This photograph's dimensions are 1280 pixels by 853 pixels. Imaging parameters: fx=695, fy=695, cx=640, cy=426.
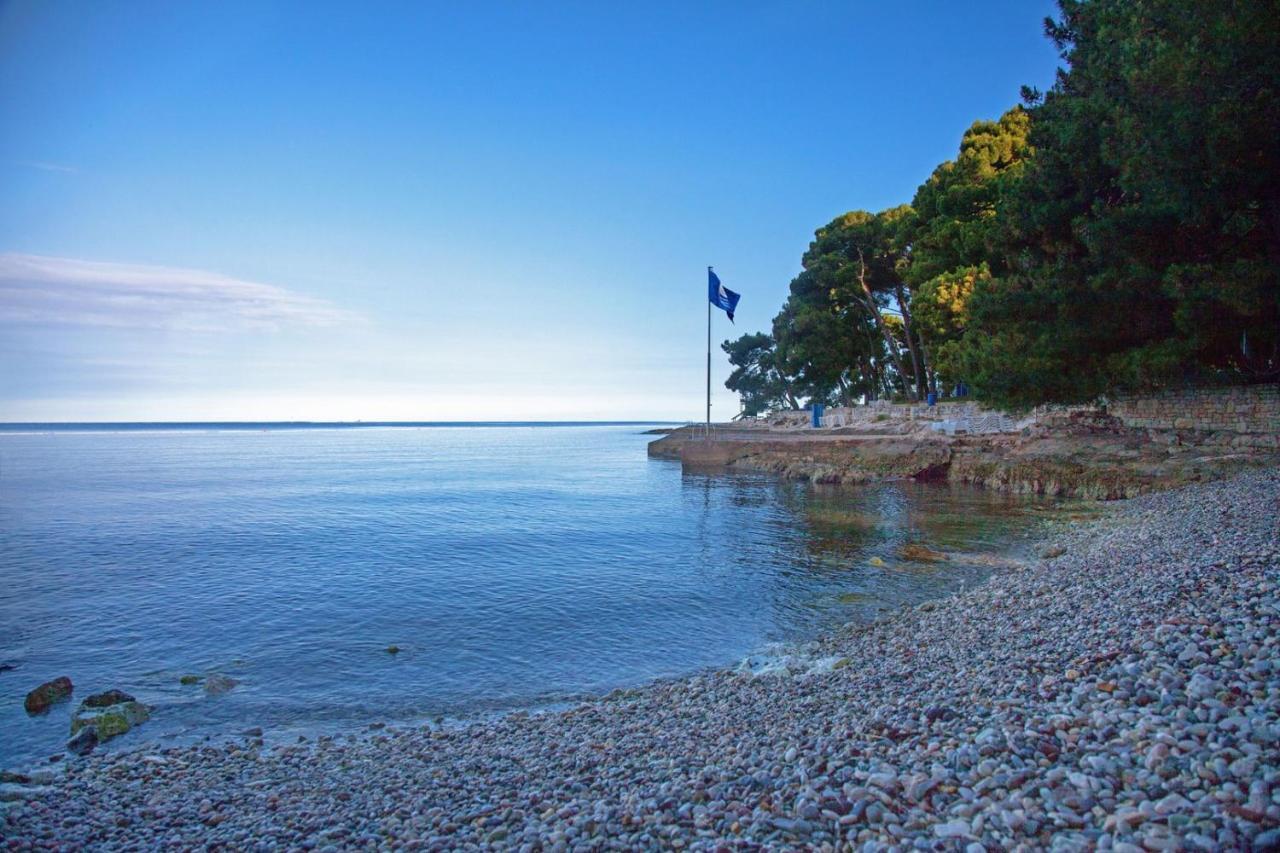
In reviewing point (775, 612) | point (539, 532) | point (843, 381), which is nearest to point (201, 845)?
point (775, 612)

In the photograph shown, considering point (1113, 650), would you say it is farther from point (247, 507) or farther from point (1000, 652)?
point (247, 507)

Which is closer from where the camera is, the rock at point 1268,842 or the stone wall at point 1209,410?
the rock at point 1268,842

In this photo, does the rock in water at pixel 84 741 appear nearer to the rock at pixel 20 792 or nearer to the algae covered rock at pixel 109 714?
the algae covered rock at pixel 109 714

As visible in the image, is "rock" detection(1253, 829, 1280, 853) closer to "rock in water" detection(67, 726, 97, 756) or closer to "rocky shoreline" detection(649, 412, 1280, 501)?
"rock in water" detection(67, 726, 97, 756)

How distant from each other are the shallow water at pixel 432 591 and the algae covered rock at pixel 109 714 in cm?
22

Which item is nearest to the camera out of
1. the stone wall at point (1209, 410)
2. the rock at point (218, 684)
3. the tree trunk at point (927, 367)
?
the rock at point (218, 684)

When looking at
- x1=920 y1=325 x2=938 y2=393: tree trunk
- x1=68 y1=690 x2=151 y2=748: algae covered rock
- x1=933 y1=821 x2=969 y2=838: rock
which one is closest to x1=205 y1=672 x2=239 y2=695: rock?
x1=68 y1=690 x2=151 y2=748: algae covered rock

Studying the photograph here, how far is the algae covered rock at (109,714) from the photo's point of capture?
8320mm

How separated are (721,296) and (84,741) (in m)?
34.9

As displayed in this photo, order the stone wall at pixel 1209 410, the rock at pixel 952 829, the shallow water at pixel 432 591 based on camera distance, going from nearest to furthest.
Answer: the rock at pixel 952 829
the shallow water at pixel 432 591
the stone wall at pixel 1209 410

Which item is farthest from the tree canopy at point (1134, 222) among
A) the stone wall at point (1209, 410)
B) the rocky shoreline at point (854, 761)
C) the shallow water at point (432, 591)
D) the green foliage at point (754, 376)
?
the green foliage at point (754, 376)

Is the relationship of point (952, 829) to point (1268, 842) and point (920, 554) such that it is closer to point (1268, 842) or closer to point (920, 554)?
point (1268, 842)

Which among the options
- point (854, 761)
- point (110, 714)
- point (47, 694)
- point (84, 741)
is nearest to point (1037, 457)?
point (854, 761)

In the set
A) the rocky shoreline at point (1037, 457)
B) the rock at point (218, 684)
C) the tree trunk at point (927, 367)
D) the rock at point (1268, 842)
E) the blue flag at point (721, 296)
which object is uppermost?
the blue flag at point (721, 296)
